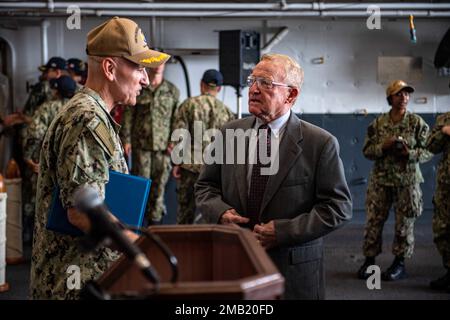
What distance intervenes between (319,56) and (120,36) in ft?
19.8

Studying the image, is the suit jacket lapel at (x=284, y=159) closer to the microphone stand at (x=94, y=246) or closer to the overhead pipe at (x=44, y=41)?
the microphone stand at (x=94, y=246)

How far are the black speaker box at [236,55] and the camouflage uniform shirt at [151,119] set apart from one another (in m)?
0.74

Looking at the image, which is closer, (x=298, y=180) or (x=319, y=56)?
(x=298, y=180)

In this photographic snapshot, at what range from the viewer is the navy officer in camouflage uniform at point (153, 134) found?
6.63 meters

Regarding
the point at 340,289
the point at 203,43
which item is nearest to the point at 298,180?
the point at 340,289

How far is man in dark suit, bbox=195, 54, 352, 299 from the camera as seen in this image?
2402 mm

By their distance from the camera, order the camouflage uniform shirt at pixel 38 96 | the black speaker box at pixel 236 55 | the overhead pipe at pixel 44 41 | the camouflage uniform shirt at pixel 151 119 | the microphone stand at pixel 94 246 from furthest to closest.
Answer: the overhead pipe at pixel 44 41
the camouflage uniform shirt at pixel 151 119
the camouflage uniform shirt at pixel 38 96
the black speaker box at pixel 236 55
the microphone stand at pixel 94 246

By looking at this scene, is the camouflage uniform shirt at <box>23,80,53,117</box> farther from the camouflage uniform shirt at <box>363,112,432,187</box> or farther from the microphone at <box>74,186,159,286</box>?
the microphone at <box>74,186,159,286</box>

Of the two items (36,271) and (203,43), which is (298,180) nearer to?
(36,271)

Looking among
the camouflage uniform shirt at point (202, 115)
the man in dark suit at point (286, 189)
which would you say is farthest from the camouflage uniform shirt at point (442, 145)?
the man in dark suit at point (286, 189)

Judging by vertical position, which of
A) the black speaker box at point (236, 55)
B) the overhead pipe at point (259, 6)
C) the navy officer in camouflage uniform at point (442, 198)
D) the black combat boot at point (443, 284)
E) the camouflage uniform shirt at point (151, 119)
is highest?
the overhead pipe at point (259, 6)

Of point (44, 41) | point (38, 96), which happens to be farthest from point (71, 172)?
point (44, 41)

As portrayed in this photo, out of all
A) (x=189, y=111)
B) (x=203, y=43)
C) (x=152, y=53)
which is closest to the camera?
(x=152, y=53)
